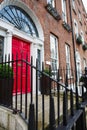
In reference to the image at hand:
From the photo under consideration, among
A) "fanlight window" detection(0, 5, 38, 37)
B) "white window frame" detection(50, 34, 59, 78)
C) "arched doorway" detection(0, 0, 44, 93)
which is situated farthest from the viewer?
"white window frame" detection(50, 34, 59, 78)

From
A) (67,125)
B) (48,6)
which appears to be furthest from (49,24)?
(67,125)

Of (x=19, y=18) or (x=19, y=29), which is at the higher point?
(x=19, y=18)

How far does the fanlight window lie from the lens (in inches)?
256

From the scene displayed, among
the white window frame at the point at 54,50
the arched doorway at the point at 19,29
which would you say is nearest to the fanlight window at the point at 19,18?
the arched doorway at the point at 19,29

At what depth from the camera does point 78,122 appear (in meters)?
3.01

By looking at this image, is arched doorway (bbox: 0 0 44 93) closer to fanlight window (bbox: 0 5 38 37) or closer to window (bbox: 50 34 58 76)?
fanlight window (bbox: 0 5 38 37)

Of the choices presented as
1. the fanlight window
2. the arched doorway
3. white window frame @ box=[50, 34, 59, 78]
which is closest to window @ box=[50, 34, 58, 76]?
white window frame @ box=[50, 34, 59, 78]

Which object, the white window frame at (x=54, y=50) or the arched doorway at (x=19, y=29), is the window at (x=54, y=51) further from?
the arched doorway at (x=19, y=29)

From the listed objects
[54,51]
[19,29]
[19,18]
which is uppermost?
[19,18]

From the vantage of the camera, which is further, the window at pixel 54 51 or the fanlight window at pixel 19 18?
the window at pixel 54 51

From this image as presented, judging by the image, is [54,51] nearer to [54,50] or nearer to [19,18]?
[54,50]

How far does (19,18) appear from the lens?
7211 millimetres

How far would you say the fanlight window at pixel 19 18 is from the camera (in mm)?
6508

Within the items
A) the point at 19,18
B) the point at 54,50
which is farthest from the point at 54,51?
the point at 19,18
